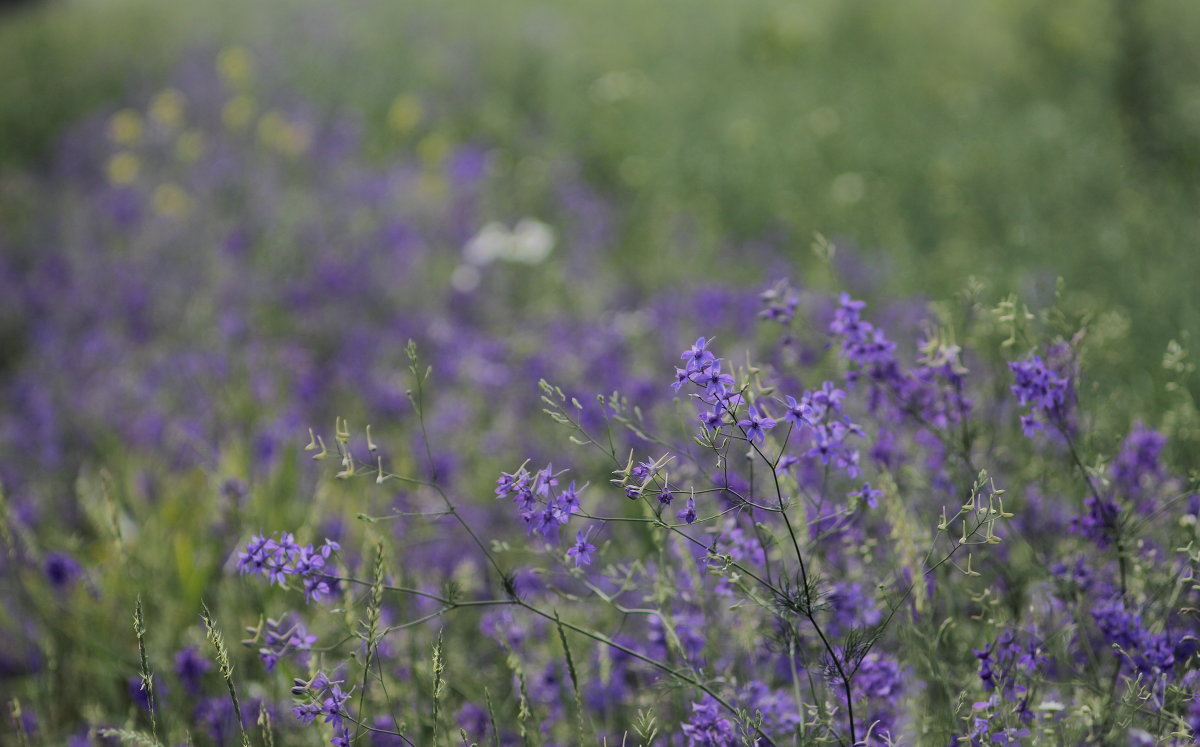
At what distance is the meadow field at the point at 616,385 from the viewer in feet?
5.82

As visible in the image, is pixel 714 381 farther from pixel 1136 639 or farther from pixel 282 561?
pixel 1136 639

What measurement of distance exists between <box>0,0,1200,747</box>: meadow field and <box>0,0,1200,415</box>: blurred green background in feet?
A: 0.13

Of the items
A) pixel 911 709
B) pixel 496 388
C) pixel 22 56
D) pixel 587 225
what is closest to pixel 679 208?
pixel 587 225

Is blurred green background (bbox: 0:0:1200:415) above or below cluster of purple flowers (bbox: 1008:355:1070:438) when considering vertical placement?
above

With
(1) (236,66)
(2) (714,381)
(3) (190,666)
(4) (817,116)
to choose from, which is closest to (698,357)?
(2) (714,381)

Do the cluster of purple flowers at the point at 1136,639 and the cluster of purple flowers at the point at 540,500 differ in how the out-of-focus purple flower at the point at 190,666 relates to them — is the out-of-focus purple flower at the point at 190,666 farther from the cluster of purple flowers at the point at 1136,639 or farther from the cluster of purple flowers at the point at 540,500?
the cluster of purple flowers at the point at 1136,639

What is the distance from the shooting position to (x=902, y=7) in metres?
9.05

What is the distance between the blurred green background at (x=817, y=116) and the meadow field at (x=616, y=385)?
0.13ft

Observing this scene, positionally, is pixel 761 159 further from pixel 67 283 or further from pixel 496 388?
pixel 67 283

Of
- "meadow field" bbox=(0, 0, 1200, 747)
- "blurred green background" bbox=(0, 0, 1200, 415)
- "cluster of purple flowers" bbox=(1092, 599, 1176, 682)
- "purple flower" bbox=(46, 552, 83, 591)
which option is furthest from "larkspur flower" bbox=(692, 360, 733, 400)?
"purple flower" bbox=(46, 552, 83, 591)

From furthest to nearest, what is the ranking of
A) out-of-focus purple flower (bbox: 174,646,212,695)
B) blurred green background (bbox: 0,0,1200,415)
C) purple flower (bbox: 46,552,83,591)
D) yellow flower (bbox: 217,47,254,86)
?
yellow flower (bbox: 217,47,254,86), blurred green background (bbox: 0,0,1200,415), purple flower (bbox: 46,552,83,591), out-of-focus purple flower (bbox: 174,646,212,695)

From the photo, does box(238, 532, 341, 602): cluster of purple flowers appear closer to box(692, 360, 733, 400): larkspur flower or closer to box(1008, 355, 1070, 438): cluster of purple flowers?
box(692, 360, 733, 400): larkspur flower

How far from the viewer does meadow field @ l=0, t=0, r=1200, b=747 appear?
5.82ft

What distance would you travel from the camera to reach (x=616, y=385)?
3588 mm
